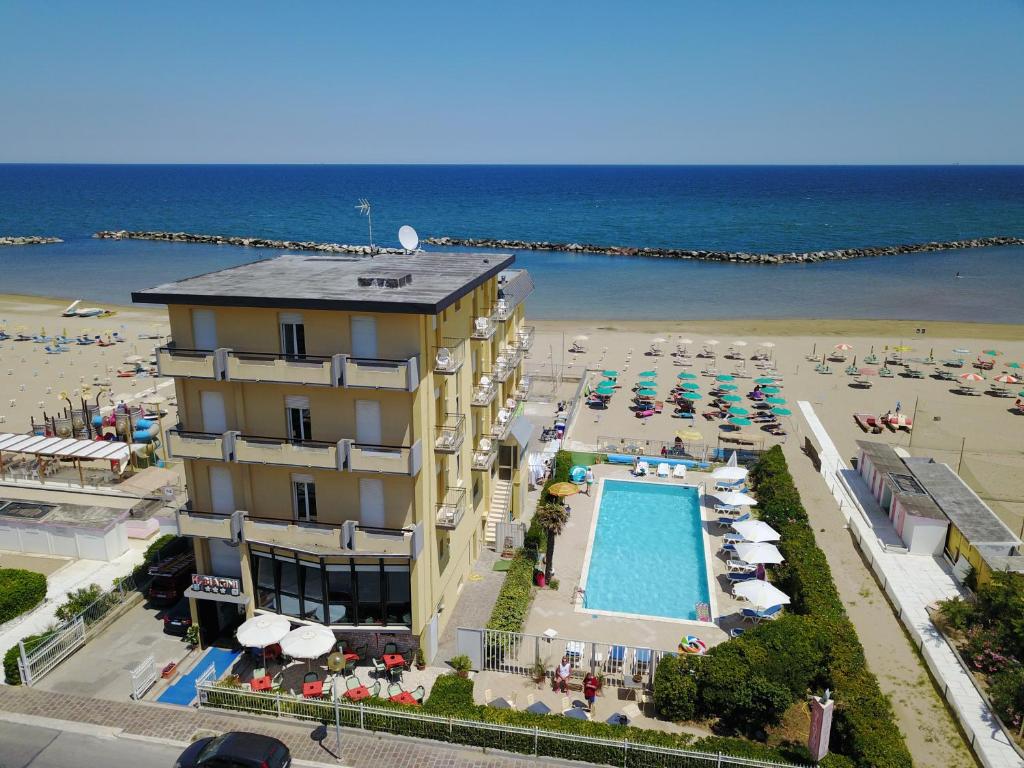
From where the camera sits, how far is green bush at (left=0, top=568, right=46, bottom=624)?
2531 cm

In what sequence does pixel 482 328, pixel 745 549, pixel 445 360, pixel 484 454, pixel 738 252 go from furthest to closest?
pixel 738 252 < pixel 745 549 < pixel 484 454 < pixel 482 328 < pixel 445 360

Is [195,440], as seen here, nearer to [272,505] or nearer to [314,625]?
[272,505]

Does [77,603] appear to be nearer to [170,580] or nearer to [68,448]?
[170,580]

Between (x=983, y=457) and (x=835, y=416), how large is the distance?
916 centimetres

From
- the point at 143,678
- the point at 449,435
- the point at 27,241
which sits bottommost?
the point at 143,678

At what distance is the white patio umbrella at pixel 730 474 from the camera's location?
35.4 m

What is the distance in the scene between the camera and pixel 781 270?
11562 cm

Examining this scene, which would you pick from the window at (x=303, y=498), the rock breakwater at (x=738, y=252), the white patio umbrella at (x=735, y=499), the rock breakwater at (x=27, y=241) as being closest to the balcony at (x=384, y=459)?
the window at (x=303, y=498)

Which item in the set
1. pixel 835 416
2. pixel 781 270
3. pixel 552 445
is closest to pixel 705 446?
pixel 552 445

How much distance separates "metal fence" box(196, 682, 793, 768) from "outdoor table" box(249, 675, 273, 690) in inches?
73.3

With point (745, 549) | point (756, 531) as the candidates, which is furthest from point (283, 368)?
point (756, 531)

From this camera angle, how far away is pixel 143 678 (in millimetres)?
21266

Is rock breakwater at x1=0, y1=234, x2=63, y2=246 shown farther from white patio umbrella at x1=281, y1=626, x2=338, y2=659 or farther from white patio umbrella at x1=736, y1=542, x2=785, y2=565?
white patio umbrella at x1=736, y1=542, x2=785, y2=565

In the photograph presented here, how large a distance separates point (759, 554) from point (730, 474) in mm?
8102
